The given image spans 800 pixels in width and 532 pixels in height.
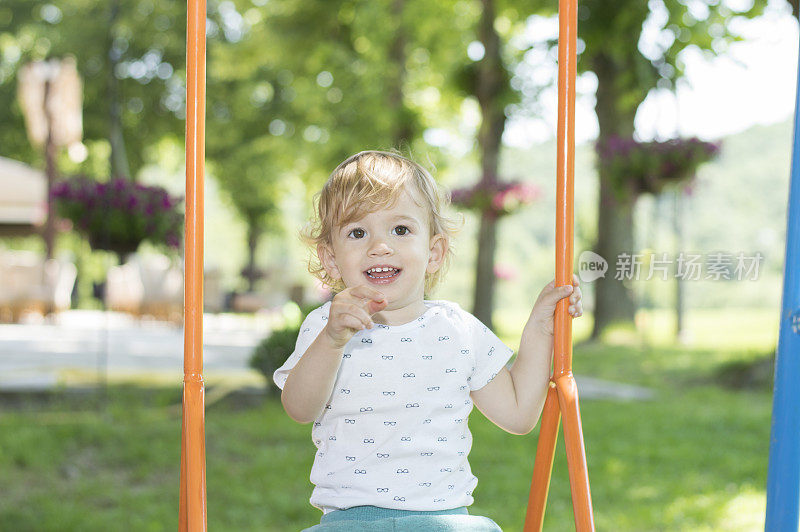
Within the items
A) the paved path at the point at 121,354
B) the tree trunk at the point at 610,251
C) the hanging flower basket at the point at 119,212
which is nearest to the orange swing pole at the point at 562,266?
the paved path at the point at 121,354

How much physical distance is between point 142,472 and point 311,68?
657 cm

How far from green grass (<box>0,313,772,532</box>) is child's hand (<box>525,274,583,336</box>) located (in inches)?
78.4

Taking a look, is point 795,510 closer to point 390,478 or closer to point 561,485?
point 390,478

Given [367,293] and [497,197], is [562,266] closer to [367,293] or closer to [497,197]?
[367,293]

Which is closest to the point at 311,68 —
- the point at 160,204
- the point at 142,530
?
the point at 160,204

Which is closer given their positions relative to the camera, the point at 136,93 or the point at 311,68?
the point at 311,68

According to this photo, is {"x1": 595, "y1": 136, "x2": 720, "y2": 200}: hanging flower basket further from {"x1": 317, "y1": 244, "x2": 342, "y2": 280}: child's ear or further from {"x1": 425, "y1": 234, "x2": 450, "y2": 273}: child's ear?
{"x1": 317, "y1": 244, "x2": 342, "y2": 280}: child's ear

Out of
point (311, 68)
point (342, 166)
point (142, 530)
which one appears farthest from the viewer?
point (311, 68)

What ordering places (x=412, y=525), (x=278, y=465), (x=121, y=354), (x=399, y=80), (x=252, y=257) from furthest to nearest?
(x=252, y=257), (x=399, y=80), (x=121, y=354), (x=278, y=465), (x=412, y=525)

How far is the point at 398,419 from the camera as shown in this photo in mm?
1291

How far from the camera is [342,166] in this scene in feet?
4.57

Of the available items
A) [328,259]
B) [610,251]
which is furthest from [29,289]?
[328,259]

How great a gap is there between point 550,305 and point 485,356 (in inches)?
5.7

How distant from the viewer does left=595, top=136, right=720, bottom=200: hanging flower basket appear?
212 inches
